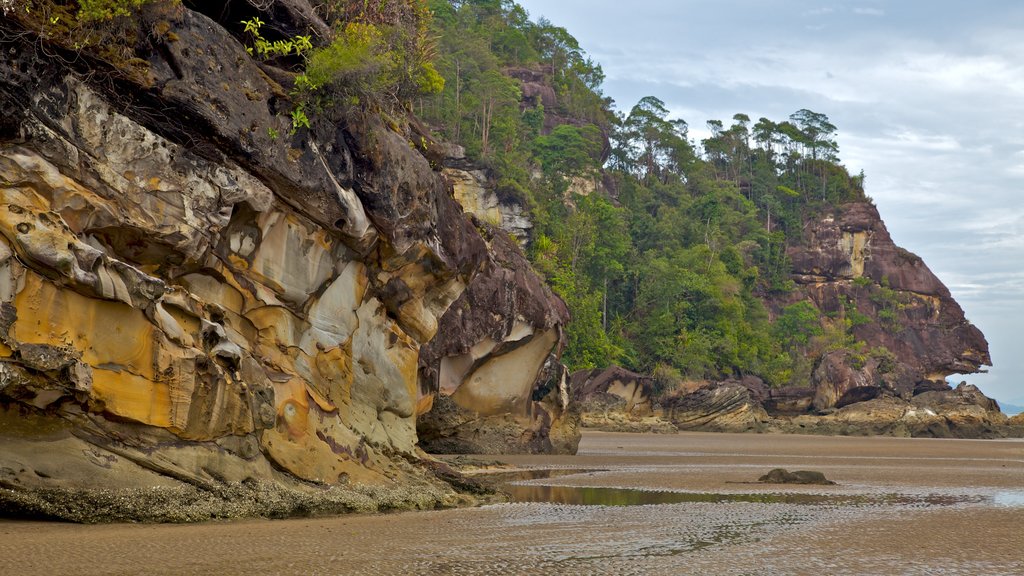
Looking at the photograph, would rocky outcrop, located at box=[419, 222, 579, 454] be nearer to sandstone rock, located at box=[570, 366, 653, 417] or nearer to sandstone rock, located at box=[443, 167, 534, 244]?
sandstone rock, located at box=[570, 366, 653, 417]

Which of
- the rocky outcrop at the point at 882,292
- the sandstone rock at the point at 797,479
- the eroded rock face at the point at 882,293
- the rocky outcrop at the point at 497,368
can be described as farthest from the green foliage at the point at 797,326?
the sandstone rock at the point at 797,479

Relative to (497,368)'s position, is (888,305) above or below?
above

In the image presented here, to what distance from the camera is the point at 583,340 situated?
6197 cm

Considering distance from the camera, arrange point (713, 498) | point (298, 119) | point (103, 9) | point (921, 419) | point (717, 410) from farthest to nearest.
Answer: point (717, 410) < point (921, 419) < point (713, 498) < point (298, 119) < point (103, 9)

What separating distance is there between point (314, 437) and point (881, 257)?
291 ft

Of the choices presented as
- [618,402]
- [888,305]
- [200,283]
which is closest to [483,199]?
[618,402]

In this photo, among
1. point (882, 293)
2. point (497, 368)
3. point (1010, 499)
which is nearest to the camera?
point (1010, 499)

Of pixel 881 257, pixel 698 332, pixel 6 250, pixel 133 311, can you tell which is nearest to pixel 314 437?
pixel 133 311

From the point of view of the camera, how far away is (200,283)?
41.5ft

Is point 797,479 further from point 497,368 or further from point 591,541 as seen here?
point 591,541

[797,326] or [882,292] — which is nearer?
[797,326]

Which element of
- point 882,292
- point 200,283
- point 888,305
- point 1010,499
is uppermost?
point 882,292

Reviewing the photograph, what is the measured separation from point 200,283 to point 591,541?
6.38 meters

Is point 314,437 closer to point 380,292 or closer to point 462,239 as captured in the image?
point 380,292
